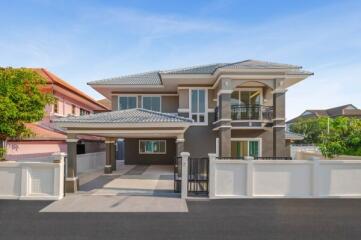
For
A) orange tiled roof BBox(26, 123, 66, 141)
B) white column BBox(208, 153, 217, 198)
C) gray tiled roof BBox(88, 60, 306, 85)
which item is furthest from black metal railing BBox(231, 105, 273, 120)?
orange tiled roof BBox(26, 123, 66, 141)

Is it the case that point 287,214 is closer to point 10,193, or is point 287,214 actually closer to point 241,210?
point 241,210

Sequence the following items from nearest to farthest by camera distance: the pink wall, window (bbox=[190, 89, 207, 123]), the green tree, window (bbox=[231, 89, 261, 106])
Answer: the pink wall, window (bbox=[190, 89, 207, 123]), window (bbox=[231, 89, 261, 106]), the green tree

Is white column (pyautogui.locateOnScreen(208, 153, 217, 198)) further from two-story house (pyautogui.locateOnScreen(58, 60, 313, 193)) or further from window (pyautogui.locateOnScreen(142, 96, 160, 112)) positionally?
window (pyautogui.locateOnScreen(142, 96, 160, 112))

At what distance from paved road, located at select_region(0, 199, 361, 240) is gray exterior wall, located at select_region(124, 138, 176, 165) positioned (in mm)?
15156

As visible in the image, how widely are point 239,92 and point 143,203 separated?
13.0m

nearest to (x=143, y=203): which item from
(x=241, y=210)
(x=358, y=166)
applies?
(x=241, y=210)

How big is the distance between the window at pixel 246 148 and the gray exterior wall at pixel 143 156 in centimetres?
697

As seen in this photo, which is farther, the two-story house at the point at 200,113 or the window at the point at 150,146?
the window at the point at 150,146

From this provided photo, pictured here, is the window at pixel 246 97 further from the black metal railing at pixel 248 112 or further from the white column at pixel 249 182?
the white column at pixel 249 182

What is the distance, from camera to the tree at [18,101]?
42.8 ft

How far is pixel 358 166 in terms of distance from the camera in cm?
1134

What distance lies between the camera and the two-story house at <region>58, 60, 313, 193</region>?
43.1 ft

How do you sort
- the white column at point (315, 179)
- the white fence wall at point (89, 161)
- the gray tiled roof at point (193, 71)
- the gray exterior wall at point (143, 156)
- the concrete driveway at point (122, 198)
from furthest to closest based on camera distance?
the gray exterior wall at point (143, 156), the white fence wall at point (89, 161), the gray tiled roof at point (193, 71), the white column at point (315, 179), the concrete driveway at point (122, 198)

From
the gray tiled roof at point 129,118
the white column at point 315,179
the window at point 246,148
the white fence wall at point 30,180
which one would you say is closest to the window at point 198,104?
the window at point 246,148
